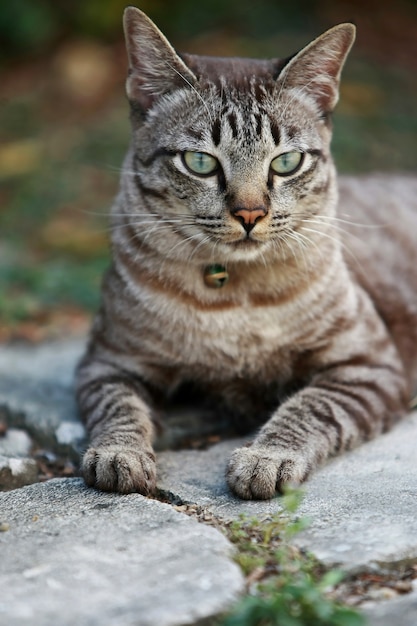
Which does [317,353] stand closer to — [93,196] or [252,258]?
[252,258]

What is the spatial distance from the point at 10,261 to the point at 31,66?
11.3ft

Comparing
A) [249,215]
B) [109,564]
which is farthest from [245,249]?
[109,564]

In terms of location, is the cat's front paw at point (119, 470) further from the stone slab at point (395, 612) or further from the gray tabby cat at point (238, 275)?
the stone slab at point (395, 612)

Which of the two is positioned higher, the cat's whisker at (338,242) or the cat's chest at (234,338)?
the cat's whisker at (338,242)

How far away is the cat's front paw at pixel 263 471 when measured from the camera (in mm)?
2840

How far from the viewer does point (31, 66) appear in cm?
898

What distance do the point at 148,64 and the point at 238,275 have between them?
870 mm

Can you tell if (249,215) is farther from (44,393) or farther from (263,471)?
(44,393)

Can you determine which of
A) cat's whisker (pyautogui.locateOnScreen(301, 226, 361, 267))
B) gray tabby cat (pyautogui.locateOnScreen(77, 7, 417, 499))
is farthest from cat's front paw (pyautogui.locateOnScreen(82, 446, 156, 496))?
cat's whisker (pyautogui.locateOnScreen(301, 226, 361, 267))

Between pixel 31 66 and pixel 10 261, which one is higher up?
pixel 31 66

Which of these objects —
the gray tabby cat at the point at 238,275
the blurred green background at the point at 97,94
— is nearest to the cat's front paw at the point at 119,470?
the gray tabby cat at the point at 238,275

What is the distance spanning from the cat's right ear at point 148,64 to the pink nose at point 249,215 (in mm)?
596

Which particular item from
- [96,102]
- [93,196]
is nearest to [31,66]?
[96,102]

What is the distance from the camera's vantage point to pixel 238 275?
3473 millimetres
